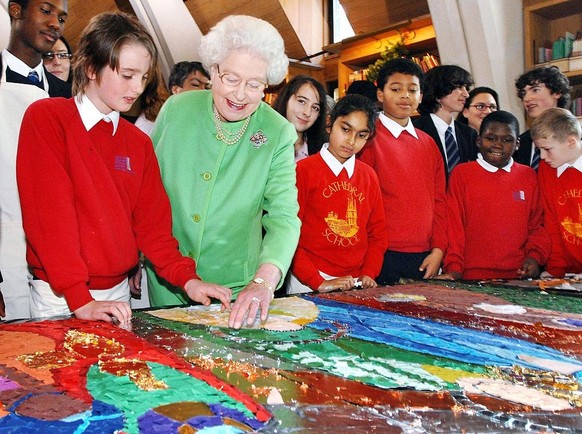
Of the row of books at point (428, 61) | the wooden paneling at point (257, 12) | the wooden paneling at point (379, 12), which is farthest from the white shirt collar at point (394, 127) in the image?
the wooden paneling at point (257, 12)

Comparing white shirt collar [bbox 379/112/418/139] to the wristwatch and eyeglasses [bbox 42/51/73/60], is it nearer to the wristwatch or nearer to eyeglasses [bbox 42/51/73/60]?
the wristwatch

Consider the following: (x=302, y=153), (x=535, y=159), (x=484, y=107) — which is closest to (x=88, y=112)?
(x=302, y=153)

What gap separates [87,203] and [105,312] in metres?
0.25

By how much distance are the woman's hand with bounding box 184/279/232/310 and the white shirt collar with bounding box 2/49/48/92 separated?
1.16 metres

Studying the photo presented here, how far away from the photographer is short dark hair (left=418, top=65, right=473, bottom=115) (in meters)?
2.80

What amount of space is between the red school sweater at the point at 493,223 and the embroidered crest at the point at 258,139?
1.03 metres

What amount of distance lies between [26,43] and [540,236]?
2026 mm

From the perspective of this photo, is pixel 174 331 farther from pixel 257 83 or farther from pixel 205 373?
pixel 257 83

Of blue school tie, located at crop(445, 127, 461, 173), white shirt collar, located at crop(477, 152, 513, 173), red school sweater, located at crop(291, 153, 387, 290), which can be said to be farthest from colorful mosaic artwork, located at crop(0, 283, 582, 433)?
blue school tie, located at crop(445, 127, 461, 173)

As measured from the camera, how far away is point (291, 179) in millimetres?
1508

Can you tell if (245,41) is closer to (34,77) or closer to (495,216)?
(34,77)

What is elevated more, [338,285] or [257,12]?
[257,12]

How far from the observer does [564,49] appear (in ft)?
12.8

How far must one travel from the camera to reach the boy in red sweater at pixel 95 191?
1.17m
